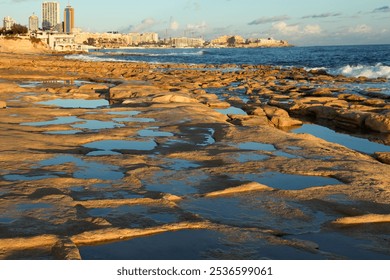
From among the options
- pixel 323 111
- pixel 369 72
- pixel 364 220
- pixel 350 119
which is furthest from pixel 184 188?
pixel 369 72

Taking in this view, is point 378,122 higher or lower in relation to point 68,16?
lower

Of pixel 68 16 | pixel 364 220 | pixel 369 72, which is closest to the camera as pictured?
pixel 364 220

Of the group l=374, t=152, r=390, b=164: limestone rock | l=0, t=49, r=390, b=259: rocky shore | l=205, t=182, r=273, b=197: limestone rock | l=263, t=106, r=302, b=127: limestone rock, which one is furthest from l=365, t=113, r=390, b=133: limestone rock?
l=205, t=182, r=273, b=197: limestone rock

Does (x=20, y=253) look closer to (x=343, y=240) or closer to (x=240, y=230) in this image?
(x=240, y=230)

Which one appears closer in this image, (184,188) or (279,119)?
(184,188)

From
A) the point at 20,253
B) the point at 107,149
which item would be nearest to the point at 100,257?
the point at 20,253

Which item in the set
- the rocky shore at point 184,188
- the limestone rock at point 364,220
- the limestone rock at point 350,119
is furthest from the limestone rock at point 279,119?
the limestone rock at point 364,220

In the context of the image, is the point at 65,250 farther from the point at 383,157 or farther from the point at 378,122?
the point at 378,122

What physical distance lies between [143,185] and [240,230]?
5.81ft

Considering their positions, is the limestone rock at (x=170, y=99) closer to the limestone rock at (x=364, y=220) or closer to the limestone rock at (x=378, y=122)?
the limestone rock at (x=378, y=122)

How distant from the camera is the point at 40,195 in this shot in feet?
17.1

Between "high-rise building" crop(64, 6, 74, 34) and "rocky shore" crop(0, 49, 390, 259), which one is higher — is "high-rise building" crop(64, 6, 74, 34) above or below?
above

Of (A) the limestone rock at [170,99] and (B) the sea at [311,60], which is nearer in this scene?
(A) the limestone rock at [170,99]

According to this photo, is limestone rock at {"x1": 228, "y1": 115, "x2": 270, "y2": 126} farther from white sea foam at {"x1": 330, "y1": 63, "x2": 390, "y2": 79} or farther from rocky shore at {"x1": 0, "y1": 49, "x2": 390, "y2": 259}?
white sea foam at {"x1": 330, "y1": 63, "x2": 390, "y2": 79}
